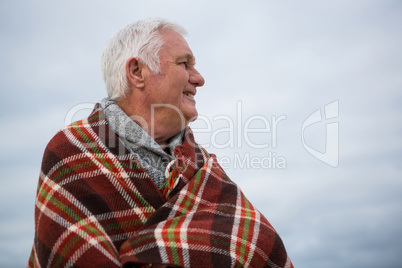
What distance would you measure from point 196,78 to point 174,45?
0.28 meters

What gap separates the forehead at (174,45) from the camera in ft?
9.68

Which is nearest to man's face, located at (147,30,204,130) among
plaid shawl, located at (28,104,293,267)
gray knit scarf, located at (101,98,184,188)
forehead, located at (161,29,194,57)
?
forehead, located at (161,29,194,57)

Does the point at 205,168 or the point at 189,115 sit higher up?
the point at 189,115

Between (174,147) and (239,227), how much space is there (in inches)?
29.9

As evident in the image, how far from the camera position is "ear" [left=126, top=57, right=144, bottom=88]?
2900 millimetres

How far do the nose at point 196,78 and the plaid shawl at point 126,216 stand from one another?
589 mm

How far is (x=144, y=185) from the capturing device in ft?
8.52

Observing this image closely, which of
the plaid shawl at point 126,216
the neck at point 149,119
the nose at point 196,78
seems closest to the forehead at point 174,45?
the nose at point 196,78

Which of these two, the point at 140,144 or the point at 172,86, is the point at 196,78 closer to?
the point at 172,86

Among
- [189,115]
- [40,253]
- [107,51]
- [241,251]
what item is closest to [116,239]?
[40,253]

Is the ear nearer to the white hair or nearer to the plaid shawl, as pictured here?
the white hair

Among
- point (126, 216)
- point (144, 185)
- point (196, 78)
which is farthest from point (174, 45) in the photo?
point (126, 216)

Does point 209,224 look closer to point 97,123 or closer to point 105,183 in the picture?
point 105,183

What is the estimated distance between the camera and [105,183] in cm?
253
